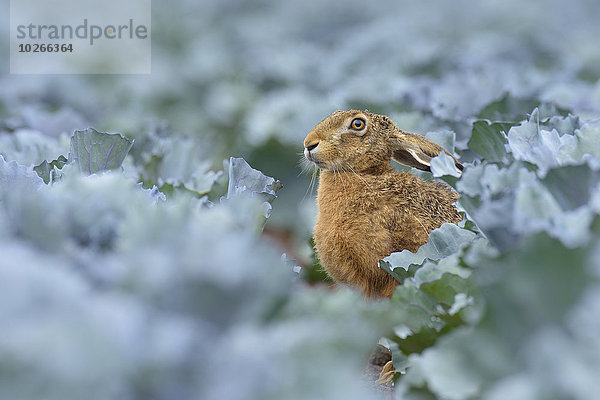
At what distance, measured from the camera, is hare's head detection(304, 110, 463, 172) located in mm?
3340

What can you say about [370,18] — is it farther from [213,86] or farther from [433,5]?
[213,86]

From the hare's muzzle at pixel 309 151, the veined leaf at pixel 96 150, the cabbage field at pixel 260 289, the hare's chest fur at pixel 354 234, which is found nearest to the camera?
the cabbage field at pixel 260 289

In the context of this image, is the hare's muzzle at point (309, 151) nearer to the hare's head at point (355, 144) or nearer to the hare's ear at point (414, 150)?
the hare's head at point (355, 144)

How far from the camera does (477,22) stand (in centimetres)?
1218

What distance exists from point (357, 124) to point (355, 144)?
107mm

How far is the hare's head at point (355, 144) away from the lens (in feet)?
11.0

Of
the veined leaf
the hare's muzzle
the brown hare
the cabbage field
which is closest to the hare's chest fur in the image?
the brown hare

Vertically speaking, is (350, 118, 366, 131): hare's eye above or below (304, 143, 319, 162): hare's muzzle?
above

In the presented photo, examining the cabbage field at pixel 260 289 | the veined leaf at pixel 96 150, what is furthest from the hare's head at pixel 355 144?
the veined leaf at pixel 96 150

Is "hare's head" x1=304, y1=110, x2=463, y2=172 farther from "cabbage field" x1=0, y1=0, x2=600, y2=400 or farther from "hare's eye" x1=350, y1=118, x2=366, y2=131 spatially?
"cabbage field" x1=0, y1=0, x2=600, y2=400

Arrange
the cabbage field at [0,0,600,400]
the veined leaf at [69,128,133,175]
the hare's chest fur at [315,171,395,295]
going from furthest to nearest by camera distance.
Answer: the hare's chest fur at [315,171,395,295] → the veined leaf at [69,128,133,175] → the cabbage field at [0,0,600,400]

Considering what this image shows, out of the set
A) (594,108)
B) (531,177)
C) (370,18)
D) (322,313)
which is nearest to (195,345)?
(322,313)

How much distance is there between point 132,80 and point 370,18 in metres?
5.33

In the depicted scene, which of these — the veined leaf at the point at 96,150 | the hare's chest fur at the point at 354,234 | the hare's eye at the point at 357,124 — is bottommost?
the hare's chest fur at the point at 354,234
